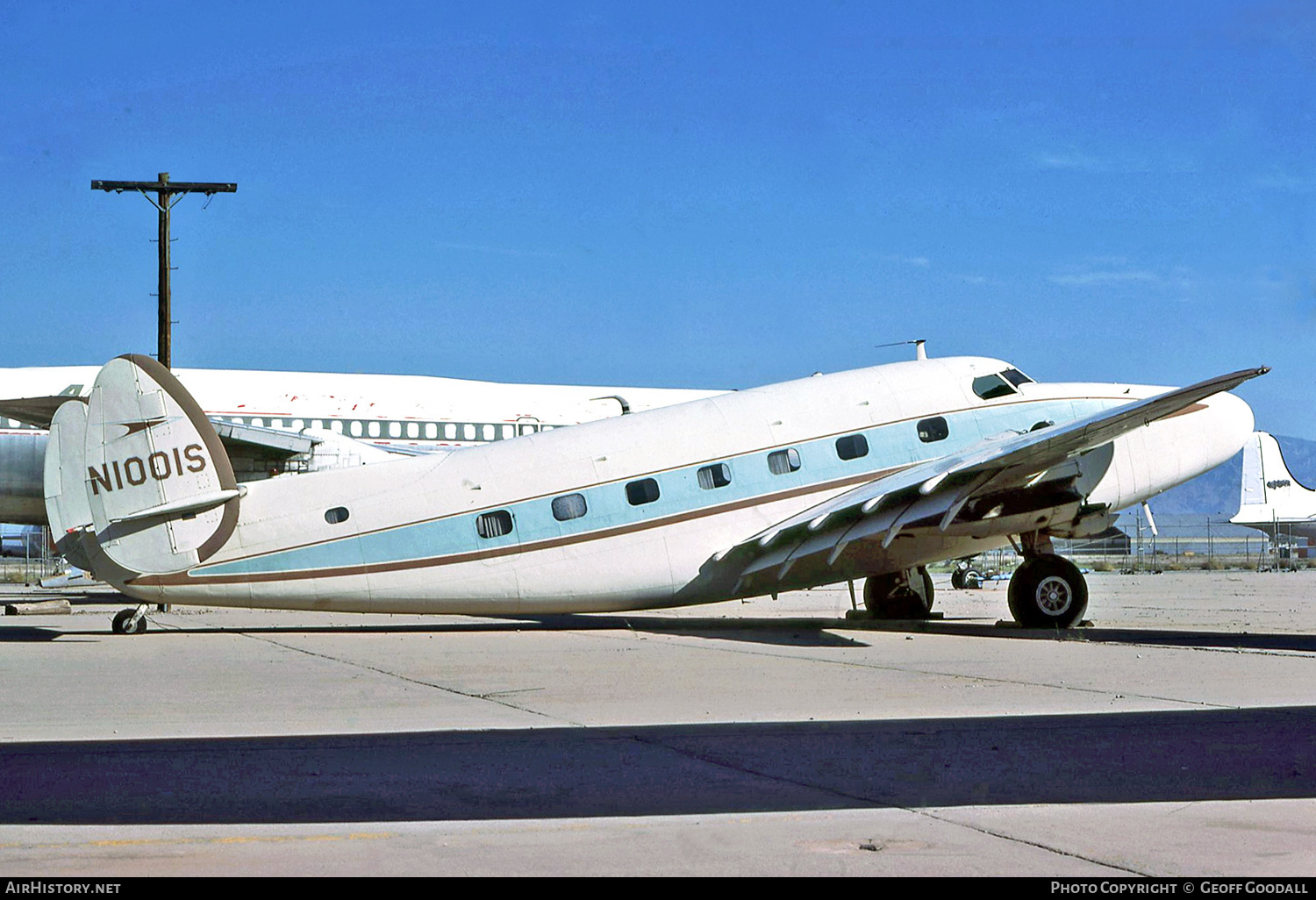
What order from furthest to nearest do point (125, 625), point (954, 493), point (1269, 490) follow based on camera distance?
point (1269, 490)
point (125, 625)
point (954, 493)

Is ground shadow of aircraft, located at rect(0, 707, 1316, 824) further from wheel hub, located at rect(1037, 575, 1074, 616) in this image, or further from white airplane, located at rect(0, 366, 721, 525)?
white airplane, located at rect(0, 366, 721, 525)

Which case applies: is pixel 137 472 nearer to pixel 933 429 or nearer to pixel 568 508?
pixel 568 508

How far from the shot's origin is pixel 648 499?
20.6 metres

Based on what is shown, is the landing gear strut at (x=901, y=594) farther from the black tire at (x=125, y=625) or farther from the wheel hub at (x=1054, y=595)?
the black tire at (x=125, y=625)

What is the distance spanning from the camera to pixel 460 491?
65.8 ft

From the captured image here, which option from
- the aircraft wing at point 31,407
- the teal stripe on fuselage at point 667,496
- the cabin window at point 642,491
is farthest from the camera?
the aircraft wing at point 31,407

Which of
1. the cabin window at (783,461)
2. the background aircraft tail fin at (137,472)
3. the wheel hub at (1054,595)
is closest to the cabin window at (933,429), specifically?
the cabin window at (783,461)

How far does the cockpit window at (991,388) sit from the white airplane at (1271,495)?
243 feet

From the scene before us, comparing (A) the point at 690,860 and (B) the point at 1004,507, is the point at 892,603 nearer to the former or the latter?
(B) the point at 1004,507

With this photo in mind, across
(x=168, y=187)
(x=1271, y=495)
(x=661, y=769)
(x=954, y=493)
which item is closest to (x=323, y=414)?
(x=168, y=187)

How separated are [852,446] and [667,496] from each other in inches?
122

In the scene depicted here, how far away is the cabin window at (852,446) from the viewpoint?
21641 millimetres
